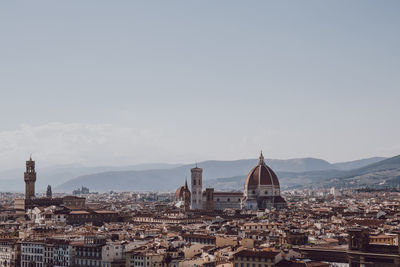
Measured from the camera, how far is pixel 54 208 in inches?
5325

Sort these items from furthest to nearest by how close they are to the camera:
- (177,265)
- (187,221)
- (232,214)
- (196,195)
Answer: (196,195), (232,214), (187,221), (177,265)

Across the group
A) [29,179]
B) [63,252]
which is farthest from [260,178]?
[63,252]

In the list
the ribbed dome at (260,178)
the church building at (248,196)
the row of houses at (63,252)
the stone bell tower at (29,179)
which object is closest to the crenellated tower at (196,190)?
the church building at (248,196)

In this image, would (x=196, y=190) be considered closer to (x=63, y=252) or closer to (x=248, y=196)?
(x=248, y=196)

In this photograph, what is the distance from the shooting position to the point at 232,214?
476ft

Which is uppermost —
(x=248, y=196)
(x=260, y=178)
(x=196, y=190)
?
(x=260, y=178)

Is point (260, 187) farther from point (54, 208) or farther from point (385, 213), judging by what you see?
point (54, 208)

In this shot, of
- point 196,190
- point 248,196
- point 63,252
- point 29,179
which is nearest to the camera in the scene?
point 63,252

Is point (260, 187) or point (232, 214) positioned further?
point (260, 187)

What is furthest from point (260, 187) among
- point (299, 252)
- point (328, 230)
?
point (299, 252)

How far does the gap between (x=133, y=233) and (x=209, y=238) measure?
16065 mm

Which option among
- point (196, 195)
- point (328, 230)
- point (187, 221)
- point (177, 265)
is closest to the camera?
point (177, 265)

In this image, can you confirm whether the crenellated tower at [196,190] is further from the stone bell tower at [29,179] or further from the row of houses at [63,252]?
the row of houses at [63,252]

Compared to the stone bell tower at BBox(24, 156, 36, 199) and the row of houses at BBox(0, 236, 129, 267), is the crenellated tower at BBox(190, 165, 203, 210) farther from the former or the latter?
the row of houses at BBox(0, 236, 129, 267)
